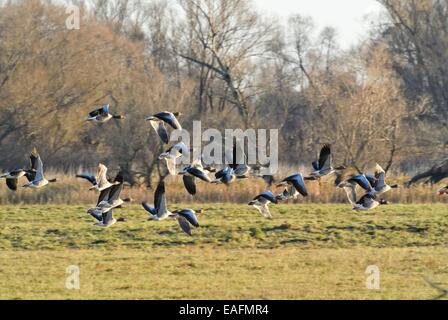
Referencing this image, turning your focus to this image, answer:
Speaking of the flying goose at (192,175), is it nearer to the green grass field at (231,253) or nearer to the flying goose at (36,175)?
the green grass field at (231,253)

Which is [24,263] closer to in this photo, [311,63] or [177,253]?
[177,253]

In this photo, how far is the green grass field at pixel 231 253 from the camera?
14.4 metres

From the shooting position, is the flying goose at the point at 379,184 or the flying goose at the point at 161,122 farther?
the flying goose at the point at 379,184

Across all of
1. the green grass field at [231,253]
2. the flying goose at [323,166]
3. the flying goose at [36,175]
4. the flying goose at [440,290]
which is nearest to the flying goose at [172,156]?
the green grass field at [231,253]

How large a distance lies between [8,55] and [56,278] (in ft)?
84.2

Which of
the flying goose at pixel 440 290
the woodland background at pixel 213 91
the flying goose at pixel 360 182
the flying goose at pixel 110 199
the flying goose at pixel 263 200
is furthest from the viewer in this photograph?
the woodland background at pixel 213 91

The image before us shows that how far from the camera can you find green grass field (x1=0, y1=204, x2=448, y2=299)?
14.4 metres

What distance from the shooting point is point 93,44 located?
43.2m

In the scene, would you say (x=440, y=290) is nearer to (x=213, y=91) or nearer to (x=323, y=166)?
(x=323, y=166)

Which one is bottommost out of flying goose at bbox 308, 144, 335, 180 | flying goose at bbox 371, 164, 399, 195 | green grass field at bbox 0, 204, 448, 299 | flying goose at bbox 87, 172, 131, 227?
green grass field at bbox 0, 204, 448, 299

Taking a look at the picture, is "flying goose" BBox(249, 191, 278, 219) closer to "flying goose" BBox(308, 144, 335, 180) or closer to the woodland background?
"flying goose" BBox(308, 144, 335, 180)

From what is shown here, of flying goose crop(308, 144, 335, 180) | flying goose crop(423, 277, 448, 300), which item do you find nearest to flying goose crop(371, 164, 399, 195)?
flying goose crop(308, 144, 335, 180)

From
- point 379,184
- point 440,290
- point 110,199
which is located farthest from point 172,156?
point 440,290
